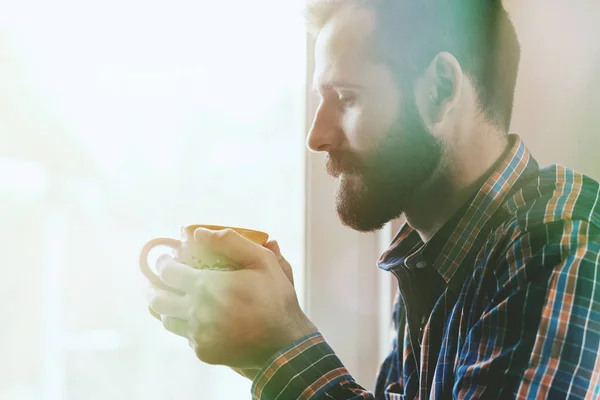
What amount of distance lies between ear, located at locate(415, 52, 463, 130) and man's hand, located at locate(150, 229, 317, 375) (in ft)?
1.01

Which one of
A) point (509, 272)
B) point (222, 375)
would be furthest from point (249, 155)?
point (509, 272)

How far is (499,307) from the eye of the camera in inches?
24.9

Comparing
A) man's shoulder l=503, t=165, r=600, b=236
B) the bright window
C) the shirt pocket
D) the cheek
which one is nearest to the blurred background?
the bright window

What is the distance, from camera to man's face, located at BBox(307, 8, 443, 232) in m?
0.81

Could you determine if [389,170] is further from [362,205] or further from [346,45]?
[346,45]

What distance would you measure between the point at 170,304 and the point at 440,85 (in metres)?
0.46

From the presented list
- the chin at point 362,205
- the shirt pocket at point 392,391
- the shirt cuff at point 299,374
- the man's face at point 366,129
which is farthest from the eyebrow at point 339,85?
the shirt pocket at point 392,391

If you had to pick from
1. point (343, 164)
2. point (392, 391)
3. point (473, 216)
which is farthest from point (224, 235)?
point (392, 391)

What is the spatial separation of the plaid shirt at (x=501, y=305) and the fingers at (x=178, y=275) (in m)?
0.14

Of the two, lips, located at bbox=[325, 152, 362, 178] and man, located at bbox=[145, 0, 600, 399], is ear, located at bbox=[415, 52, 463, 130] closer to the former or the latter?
man, located at bbox=[145, 0, 600, 399]

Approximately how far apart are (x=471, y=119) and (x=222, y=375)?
626 mm

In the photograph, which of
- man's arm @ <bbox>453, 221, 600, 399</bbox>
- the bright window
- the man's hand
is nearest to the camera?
man's arm @ <bbox>453, 221, 600, 399</bbox>

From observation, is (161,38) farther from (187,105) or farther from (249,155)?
(249,155)

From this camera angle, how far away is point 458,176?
32.6 inches
